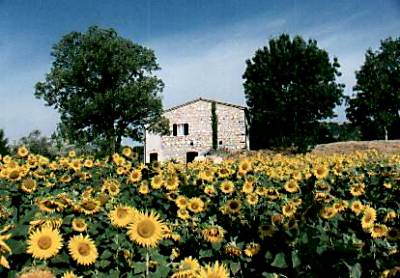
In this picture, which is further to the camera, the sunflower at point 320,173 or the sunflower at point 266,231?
the sunflower at point 320,173

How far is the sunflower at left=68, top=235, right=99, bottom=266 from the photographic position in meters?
2.36

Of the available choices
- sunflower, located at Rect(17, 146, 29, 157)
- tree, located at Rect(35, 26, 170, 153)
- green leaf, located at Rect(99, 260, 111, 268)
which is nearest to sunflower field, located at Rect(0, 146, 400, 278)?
green leaf, located at Rect(99, 260, 111, 268)


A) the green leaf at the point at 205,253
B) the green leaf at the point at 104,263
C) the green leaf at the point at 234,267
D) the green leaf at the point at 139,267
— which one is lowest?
the green leaf at the point at 234,267

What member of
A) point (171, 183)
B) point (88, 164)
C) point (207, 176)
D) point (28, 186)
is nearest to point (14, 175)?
point (28, 186)

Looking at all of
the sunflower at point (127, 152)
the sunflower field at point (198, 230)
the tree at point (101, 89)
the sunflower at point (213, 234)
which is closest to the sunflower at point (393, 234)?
the sunflower field at point (198, 230)

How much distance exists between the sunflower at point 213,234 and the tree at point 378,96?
44.0 meters

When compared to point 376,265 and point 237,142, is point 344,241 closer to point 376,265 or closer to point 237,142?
point 376,265

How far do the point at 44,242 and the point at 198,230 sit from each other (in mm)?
1207

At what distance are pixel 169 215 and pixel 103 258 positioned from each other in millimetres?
1710

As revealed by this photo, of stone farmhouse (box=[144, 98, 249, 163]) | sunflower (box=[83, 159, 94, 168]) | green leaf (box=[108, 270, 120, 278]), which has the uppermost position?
stone farmhouse (box=[144, 98, 249, 163])

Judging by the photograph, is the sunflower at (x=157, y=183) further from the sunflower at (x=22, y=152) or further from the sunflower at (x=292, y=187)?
the sunflower at (x=22, y=152)

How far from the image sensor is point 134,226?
224 centimetres

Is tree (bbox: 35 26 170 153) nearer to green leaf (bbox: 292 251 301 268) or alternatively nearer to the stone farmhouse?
the stone farmhouse

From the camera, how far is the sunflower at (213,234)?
3.02m
